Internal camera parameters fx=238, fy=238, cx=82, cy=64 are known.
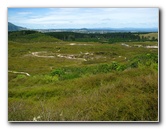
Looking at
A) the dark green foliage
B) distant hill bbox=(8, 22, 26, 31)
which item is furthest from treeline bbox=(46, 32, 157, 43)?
distant hill bbox=(8, 22, 26, 31)

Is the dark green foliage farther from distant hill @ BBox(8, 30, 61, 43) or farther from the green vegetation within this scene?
distant hill @ BBox(8, 30, 61, 43)

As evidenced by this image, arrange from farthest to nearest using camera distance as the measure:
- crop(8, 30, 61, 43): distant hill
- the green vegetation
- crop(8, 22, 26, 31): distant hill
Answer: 1. crop(8, 30, 61, 43): distant hill
2. crop(8, 22, 26, 31): distant hill
3. the green vegetation

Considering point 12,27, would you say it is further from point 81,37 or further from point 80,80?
point 80,80

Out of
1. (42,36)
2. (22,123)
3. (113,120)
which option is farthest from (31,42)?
(113,120)

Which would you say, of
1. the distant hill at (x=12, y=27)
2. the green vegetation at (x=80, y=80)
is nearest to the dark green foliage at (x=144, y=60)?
the green vegetation at (x=80, y=80)

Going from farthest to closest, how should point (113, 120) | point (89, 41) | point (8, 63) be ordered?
point (89, 41), point (8, 63), point (113, 120)

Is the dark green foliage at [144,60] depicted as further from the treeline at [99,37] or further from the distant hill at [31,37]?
the distant hill at [31,37]

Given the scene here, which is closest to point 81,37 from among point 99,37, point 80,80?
point 99,37

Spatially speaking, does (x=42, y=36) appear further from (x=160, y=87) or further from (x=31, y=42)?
(x=160, y=87)

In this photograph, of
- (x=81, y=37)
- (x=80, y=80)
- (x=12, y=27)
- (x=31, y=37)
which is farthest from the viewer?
(x=81, y=37)
